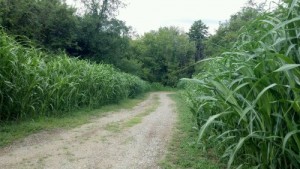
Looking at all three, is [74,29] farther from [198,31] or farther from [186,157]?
[198,31]

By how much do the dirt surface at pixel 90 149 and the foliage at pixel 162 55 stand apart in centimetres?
3776

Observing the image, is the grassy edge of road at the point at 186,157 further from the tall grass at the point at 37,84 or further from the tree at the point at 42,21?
the tree at the point at 42,21

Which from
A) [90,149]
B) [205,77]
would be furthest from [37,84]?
[205,77]

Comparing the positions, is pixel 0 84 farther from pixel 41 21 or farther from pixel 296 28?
pixel 41 21

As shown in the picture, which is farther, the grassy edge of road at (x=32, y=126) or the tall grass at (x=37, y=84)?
the tall grass at (x=37, y=84)

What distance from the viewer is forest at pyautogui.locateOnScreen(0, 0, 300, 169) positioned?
7.63 ft

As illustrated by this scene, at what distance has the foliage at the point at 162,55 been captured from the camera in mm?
46188

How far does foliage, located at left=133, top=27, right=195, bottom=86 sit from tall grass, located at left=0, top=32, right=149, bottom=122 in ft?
112

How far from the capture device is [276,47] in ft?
8.41

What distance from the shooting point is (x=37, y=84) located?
677 cm

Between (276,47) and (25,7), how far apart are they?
49.7 ft

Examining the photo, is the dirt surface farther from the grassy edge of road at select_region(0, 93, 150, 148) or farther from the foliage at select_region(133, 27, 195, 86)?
the foliage at select_region(133, 27, 195, 86)

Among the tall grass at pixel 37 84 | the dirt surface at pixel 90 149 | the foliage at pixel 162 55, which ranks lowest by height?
the dirt surface at pixel 90 149

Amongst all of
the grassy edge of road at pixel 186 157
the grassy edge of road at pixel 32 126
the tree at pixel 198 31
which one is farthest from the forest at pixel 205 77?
the tree at pixel 198 31
